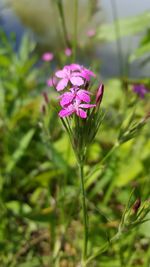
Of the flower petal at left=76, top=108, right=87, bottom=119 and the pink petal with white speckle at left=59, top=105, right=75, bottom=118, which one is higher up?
the pink petal with white speckle at left=59, top=105, right=75, bottom=118

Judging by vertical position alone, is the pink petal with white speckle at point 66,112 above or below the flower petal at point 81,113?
above

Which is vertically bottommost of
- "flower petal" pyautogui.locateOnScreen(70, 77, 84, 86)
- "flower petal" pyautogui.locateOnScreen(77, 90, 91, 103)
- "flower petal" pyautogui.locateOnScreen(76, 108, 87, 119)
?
"flower petal" pyautogui.locateOnScreen(76, 108, 87, 119)

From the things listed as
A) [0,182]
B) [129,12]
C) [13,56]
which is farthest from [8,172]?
[129,12]

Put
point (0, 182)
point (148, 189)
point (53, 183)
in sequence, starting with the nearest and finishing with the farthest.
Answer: point (148, 189) → point (0, 182) → point (53, 183)

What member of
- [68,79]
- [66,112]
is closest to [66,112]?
[66,112]

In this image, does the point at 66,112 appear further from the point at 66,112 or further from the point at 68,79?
A: the point at 68,79

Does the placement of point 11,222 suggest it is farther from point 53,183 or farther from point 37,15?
point 37,15

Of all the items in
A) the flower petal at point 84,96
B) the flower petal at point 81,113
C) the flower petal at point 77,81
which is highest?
the flower petal at point 77,81
